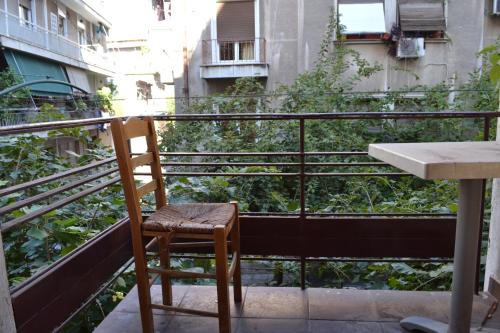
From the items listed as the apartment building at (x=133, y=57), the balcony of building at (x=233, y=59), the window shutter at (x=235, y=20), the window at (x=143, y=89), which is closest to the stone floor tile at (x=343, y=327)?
the balcony of building at (x=233, y=59)

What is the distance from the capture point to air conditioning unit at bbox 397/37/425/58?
28.0 ft

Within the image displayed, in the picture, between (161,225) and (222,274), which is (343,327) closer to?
(222,274)

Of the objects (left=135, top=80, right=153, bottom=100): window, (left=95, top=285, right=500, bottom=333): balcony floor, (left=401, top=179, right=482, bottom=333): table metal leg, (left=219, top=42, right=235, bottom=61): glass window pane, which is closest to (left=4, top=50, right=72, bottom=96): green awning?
(left=219, top=42, right=235, bottom=61): glass window pane

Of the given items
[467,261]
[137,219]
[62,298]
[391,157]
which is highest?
[391,157]

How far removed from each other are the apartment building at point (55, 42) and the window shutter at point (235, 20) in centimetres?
642

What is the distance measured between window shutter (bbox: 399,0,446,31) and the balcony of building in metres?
2.99

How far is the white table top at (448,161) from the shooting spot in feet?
4.39

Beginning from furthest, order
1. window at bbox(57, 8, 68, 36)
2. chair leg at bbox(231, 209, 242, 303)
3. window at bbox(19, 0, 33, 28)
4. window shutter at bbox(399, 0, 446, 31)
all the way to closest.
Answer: window at bbox(57, 8, 68, 36)
window at bbox(19, 0, 33, 28)
window shutter at bbox(399, 0, 446, 31)
chair leg at bbox(231, 209, 242, 303)

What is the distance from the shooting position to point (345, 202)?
12.6 ft

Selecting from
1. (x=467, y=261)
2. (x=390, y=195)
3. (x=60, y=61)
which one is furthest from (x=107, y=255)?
(x=60, y=61)

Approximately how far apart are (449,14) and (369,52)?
1866 mm

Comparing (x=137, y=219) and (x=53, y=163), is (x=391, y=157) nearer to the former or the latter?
(x=137, y=219)

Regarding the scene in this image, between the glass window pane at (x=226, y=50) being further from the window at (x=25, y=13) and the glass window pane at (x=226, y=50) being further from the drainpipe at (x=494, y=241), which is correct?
the drainpipe at (x=494, y=241)

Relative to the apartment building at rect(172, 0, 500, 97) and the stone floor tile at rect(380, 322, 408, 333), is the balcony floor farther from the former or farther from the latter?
the apartment building at rect(172, 0, 500, 97)
